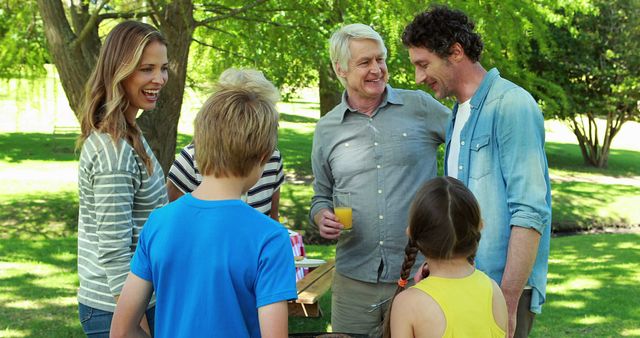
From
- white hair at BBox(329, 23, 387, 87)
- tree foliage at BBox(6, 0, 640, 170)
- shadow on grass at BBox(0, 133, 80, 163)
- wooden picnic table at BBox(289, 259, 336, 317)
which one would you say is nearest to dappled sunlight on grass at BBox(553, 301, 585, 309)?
wooden picnic table at BBox(289, 259, 336, 317)

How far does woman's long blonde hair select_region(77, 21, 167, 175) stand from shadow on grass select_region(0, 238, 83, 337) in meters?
4.04

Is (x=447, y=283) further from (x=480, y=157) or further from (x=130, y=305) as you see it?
(x=130, y=305)

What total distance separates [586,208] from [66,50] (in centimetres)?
1134

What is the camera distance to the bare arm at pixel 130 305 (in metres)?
2.29

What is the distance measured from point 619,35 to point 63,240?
A: 1698 cm

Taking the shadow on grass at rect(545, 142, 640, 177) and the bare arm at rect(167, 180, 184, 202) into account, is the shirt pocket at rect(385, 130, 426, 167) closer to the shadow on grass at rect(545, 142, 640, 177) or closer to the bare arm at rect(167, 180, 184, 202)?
the bare arm at rect(167, 180, 184, 202)

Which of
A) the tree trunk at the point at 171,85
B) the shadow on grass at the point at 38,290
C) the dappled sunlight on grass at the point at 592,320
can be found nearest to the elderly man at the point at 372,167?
the shadow on grass at the point at 38,290

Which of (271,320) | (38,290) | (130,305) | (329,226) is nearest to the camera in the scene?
(271,320)

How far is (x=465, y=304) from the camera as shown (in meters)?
2.57

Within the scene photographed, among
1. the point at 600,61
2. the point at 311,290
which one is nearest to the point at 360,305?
the point at 311,290

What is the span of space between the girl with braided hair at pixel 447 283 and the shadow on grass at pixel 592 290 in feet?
15.2

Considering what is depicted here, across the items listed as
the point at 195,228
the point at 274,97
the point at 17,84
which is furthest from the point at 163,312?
the point at 17,84

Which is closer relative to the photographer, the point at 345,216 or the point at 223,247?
the point at 223,247

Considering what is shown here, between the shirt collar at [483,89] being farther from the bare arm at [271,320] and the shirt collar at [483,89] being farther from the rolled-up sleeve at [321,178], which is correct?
the bare arm at [271,320]
